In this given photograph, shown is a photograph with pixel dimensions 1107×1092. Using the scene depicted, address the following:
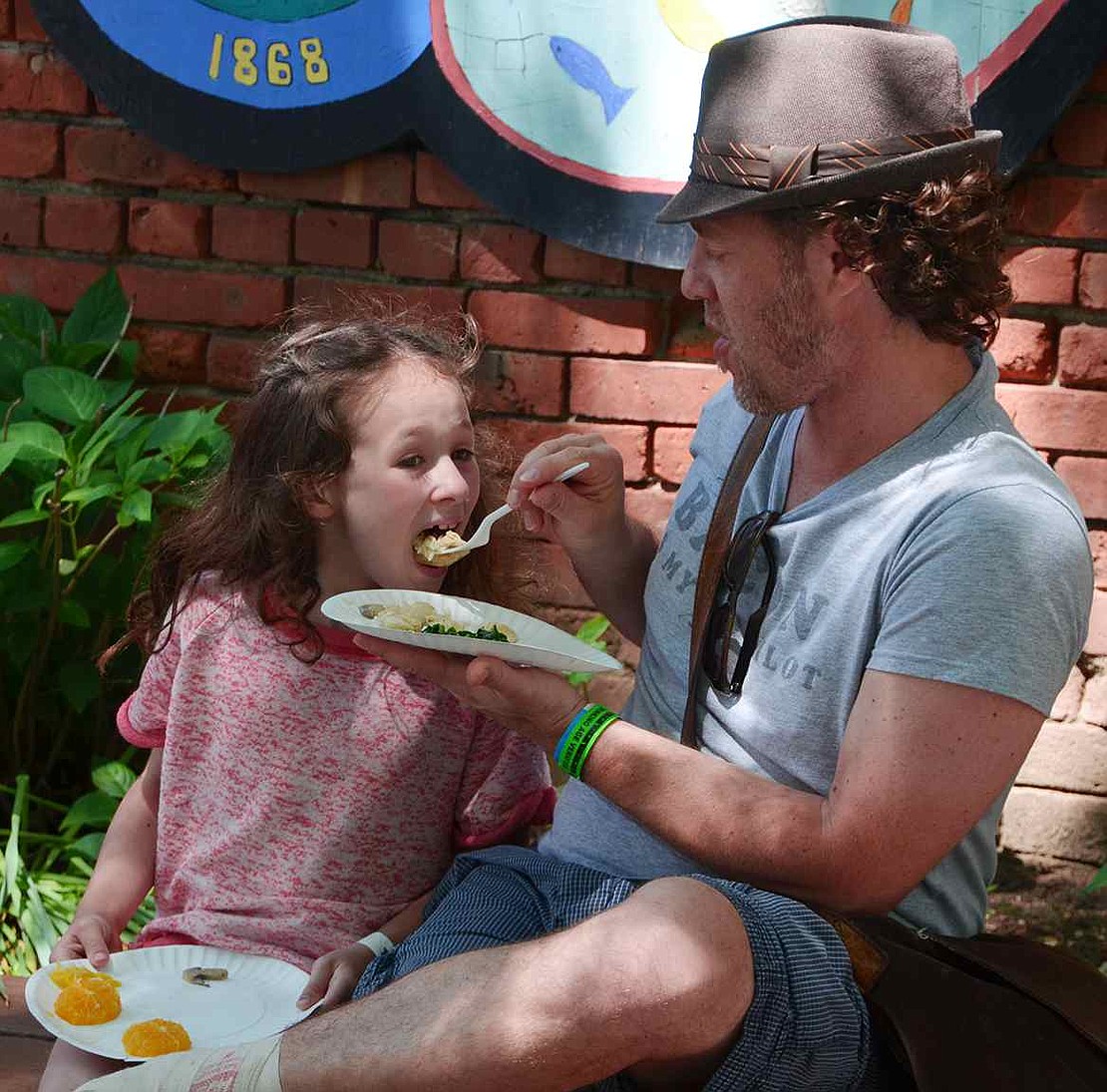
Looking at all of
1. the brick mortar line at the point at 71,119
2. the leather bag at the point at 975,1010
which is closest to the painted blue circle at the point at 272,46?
the brick mortar line at the point at 71,119

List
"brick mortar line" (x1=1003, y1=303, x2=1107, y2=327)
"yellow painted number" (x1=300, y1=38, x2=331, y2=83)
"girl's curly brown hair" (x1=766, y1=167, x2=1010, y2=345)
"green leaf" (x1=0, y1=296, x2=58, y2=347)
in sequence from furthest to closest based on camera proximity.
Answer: "green leaf" (x1=0, y1=296, x2=58, y2=347)
"yellow painted number" (x1=300, y1=38, x2=331, y2=83)
"brick mortar line" (x1=1003, y1=303, x2=1107, y2=327)
"girl's curly brown hair" (x1=766, y1=167, x2=1010, y2=345)

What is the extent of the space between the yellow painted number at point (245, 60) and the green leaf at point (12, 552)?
100 cm

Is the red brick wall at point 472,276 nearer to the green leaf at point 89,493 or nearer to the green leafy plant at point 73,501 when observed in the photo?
the green leafy plant at point 73,501

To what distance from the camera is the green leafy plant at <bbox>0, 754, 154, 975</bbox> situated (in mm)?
2738

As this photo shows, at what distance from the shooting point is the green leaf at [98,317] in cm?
313

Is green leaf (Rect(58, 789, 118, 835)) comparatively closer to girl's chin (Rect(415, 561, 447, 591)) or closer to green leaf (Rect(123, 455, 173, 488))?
green leaf (Rect(123, 455, 173, 488))

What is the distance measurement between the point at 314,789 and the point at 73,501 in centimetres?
92

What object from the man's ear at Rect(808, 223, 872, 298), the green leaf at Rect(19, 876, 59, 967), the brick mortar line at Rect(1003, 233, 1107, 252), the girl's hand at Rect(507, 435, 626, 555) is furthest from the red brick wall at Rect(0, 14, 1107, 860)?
the green leaf at Rect(19, 876, 59, 967)

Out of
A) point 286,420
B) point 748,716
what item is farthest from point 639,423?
point 748,716

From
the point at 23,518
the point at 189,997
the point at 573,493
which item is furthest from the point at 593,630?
the point at 189,997

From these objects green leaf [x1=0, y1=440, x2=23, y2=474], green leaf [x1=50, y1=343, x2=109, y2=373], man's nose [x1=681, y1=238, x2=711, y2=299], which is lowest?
green leaf [x1=0, y1=440, x2=23, y2=474]

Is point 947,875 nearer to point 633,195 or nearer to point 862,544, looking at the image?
point 862,544

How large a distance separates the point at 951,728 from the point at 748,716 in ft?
1.00

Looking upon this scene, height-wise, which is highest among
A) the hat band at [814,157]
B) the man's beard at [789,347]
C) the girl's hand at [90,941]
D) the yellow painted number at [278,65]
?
the yellow painted number at [278,65]
